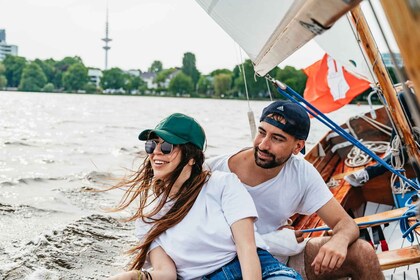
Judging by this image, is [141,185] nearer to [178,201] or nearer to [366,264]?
[178,201]

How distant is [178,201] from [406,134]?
136cm

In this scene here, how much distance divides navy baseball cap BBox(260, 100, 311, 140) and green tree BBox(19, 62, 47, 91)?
8334cm

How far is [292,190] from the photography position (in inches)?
91.7

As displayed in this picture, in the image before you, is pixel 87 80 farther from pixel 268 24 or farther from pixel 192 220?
pixel 192 220

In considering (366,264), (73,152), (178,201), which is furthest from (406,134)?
(73,152)

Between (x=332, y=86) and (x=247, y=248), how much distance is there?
7.45m

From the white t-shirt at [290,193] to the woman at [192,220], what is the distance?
36cm

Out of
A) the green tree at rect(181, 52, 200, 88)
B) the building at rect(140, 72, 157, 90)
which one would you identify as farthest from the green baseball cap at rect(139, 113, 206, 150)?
the building at rect(140, 72, 157, 90)

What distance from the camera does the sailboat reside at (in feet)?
2.15

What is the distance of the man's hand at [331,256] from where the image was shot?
2129 millimetres

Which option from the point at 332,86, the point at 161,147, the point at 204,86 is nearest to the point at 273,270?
the point at 161,147

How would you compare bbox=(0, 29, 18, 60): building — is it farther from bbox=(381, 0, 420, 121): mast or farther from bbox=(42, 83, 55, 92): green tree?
bbox=(381, 0, 420, 121): mast

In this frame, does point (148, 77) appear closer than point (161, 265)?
No

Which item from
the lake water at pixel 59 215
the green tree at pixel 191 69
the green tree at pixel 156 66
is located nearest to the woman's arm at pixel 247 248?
the lake water at pixel 59 215
